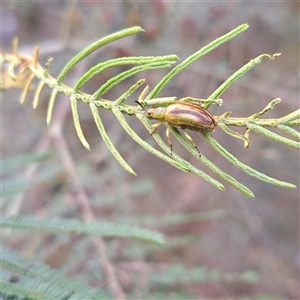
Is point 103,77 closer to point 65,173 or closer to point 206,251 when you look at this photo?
point 65,173

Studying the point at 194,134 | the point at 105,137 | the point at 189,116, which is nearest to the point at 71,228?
the point at 105,137

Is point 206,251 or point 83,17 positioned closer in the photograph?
point 83,17

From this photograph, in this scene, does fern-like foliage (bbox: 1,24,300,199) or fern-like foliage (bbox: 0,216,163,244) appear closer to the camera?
fern-like foliage (bbox: 1,24,300,199)

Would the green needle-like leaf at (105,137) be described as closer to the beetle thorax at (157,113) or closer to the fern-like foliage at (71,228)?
the beetle thorax at (157,113)

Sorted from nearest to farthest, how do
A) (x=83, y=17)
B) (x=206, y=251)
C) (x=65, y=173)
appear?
(x=65, y=173), (x=83, y=17), (x=206, y=251)

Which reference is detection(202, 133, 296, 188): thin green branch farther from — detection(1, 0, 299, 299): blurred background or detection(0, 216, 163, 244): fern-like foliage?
detection(1, 0, 299, 299): blurred background

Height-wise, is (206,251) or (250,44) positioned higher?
(250,44)

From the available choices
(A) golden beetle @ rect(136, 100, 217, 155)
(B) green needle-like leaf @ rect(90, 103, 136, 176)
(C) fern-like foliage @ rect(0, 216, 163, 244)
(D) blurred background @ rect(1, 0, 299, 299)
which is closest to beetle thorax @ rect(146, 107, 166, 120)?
(A) golden beetle @ rect(136, 100, 217, 155)

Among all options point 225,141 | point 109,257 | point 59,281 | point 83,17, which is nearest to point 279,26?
point 225,141
